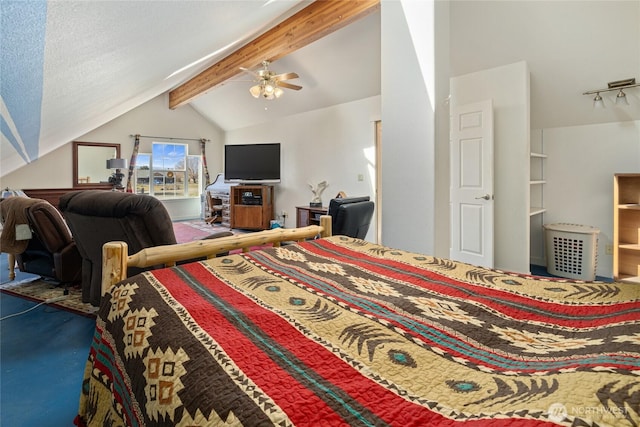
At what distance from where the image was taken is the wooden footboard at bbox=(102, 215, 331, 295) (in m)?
1.39

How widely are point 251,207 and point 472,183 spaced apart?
15.7 ft

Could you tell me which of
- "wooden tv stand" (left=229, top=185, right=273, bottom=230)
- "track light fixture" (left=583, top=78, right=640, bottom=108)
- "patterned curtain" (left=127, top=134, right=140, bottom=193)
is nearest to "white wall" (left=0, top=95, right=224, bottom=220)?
"patterned curtain" (left=127, top=134, right=140, bottom=193)

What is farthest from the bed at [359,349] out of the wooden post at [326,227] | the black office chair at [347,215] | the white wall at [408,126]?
the black office chair at [347,215]

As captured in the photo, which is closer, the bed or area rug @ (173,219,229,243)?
the bed

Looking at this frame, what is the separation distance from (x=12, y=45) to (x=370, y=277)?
1.62 m

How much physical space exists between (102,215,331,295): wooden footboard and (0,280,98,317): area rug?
1723 millimetres

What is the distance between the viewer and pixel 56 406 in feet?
5.57

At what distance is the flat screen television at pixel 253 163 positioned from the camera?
7.33m

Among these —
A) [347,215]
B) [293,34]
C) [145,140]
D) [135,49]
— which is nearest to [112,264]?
[135,49]

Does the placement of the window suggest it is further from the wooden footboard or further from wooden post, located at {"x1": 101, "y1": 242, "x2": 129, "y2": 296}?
wooden post, located at {"x1": 101, "y1": 242, "x2": 129, "y2": 296}

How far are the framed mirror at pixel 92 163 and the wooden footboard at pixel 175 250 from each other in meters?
6.94

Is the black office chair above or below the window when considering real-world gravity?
below

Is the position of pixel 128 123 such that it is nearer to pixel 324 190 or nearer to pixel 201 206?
pixel 201 206

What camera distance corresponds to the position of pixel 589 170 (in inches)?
150
